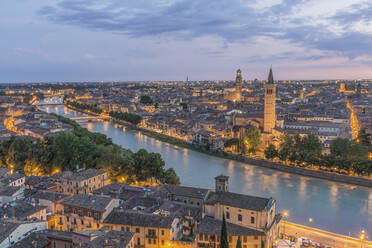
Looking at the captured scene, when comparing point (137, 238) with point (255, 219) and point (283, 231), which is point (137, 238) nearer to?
point (255, 219)

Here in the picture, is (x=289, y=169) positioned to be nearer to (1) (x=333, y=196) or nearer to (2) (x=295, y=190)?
(2) (x=295, y=190)

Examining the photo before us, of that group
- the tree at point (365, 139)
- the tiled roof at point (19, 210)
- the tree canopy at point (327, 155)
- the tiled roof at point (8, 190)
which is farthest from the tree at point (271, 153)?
the tiled roof at point (8, 190)

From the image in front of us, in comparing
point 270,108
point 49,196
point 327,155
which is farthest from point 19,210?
point 270,108

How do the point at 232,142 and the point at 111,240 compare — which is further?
the point at 232,142

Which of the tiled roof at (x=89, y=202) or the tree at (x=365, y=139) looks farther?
the tree at (x=365, y=139)

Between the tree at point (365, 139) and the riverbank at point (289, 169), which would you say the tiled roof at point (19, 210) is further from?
the tree at point (365, 139)

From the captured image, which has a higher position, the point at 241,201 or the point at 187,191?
the point at 241,201

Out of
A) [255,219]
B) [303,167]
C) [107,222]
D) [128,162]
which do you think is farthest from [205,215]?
[303,167]
